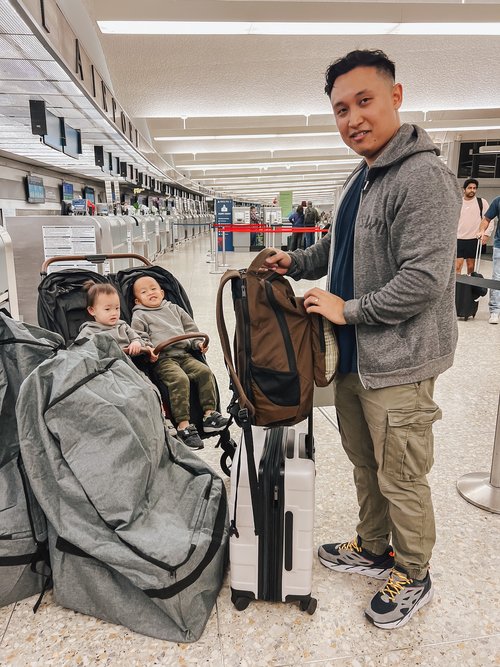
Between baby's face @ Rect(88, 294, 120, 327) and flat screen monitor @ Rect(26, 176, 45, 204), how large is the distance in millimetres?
7345

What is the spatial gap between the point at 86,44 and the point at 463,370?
18.2ft

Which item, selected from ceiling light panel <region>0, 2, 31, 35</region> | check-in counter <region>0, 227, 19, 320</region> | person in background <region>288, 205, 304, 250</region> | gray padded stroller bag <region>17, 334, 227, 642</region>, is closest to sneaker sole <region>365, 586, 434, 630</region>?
gray padded stroller bag <region>17, 334, 227, 642</region>

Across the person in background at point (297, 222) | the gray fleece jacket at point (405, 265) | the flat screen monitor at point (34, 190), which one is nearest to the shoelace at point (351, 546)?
the gray fleece jacket at point (405, 265)

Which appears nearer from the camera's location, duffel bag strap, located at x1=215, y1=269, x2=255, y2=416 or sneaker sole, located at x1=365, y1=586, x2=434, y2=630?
duffel bag strap, located at x1=215, y1=269, x2=255, y2=416

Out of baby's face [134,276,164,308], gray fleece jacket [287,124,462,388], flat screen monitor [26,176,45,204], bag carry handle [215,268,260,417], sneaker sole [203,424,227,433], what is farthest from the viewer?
flat screen monitor [26,176,45,204]

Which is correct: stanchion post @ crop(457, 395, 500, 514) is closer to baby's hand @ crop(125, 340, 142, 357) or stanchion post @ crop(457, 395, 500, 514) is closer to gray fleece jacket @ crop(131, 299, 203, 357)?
gray fleece jacket @ crop(131, 299, 203, 357)

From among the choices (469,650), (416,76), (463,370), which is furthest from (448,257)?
(416,76)

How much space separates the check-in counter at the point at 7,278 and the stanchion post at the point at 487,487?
262 cm

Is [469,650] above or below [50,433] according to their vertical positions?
below

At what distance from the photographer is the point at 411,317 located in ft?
4.68

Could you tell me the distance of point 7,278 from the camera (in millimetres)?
2793

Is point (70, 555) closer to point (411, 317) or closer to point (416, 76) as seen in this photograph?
point (411, 317)

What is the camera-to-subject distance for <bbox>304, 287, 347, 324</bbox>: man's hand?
1.46 m

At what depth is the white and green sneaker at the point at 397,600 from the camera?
5.38 ft
